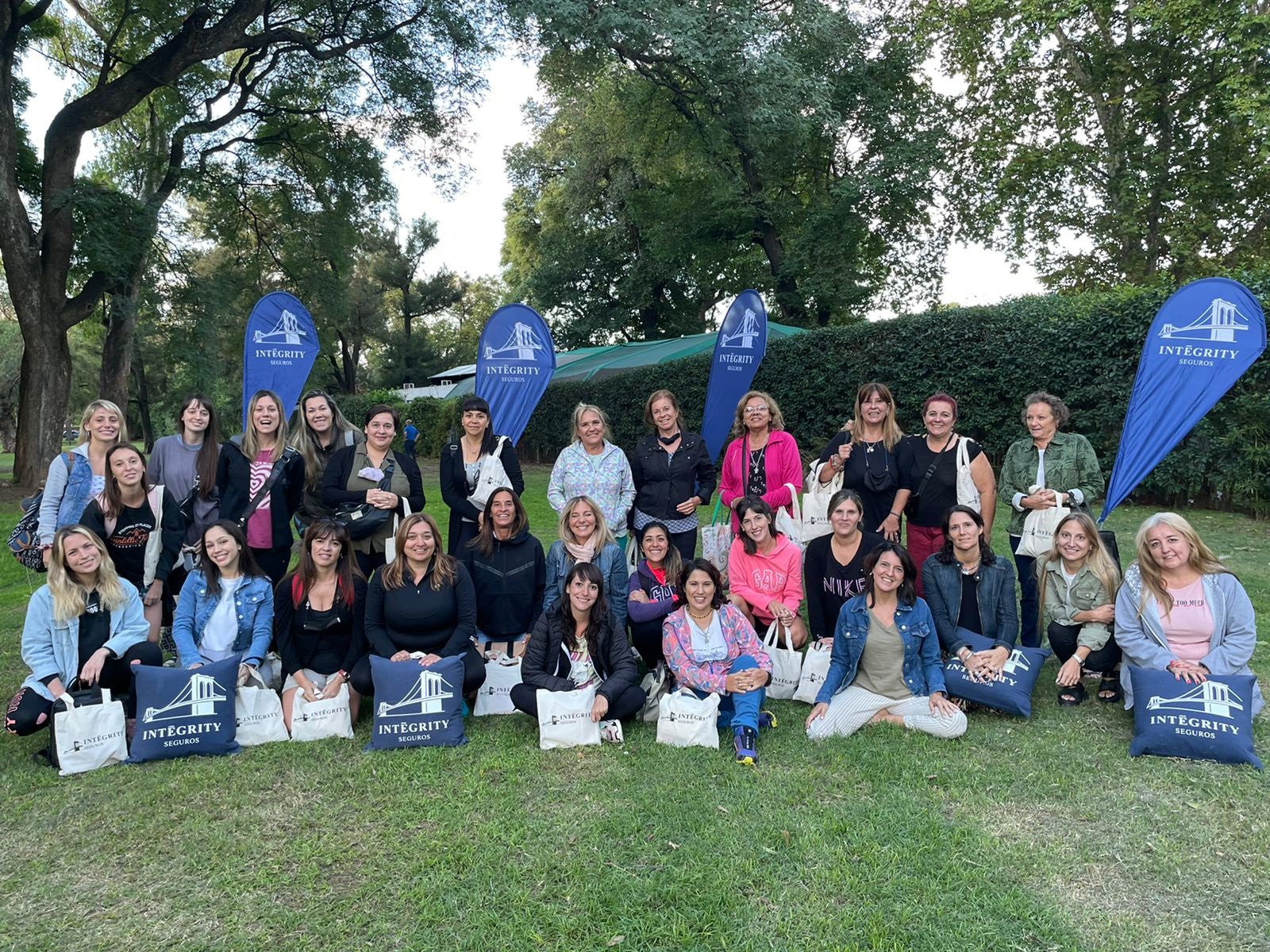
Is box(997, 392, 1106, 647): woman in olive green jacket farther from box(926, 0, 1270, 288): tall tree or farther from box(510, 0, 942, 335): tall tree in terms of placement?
box(926, 0, 1270, 288): tall tree

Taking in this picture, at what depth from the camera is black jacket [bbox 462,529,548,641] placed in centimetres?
469

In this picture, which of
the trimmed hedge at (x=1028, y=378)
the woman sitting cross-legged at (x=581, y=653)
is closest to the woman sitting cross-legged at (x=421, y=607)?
the woman sitting cross-legged at (x=581, y=653)

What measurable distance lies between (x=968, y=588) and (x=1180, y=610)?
99cm

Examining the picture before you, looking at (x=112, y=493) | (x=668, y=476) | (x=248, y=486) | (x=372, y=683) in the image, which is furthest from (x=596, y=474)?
(x=112, y=493)

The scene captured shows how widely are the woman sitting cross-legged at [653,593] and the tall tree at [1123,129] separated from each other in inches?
545

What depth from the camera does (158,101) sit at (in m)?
15.9

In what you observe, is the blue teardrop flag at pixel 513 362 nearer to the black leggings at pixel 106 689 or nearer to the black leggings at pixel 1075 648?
the black leggings at pixel 106 689

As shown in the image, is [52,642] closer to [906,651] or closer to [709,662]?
[709,662]

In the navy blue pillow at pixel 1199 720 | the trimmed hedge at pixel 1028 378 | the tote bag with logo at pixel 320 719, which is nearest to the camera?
the navy blue pillow at pixel 1199 720

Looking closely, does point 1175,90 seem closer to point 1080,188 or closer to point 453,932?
point 1080,188

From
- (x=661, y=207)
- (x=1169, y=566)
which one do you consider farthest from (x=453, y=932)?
(x=661, y=207)

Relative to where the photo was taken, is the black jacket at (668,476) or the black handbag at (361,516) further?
the black jacket at (668,476)

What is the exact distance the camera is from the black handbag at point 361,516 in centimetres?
474

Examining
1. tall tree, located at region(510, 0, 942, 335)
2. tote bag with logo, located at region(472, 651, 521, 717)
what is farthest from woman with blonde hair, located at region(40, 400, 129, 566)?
tall tree, located at region(510, 0, 942, 335)
